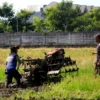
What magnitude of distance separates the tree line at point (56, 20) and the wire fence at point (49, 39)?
6.93 metres

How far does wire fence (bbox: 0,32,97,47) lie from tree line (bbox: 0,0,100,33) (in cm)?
693

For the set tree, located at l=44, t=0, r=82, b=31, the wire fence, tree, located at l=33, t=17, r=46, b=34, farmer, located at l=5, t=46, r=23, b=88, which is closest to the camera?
farmer, located at l=5, t=46, r=23, b=88

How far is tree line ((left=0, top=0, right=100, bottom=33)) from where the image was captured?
178 feet

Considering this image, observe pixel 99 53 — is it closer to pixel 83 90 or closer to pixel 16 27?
pixel 83 90

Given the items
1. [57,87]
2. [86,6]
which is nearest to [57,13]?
[86,6]

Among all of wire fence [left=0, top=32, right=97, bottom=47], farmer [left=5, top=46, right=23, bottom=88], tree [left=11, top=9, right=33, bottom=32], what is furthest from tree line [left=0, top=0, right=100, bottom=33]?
farmer [left=5, top=46, right=23, bottom=88]

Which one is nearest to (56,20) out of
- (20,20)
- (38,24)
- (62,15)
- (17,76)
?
(62,15)

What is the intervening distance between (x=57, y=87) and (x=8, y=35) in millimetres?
36258

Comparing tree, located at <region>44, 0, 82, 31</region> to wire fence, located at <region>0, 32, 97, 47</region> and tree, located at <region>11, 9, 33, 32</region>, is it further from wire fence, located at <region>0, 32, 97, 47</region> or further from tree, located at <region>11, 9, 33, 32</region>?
wire fence, located at <region>0, 32, 97, 47</region>

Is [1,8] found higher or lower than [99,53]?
higher

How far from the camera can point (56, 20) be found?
5472cm

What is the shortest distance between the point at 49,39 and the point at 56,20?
9256mm

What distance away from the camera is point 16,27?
6156 cm

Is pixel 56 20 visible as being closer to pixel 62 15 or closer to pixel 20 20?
pixel 62 15
